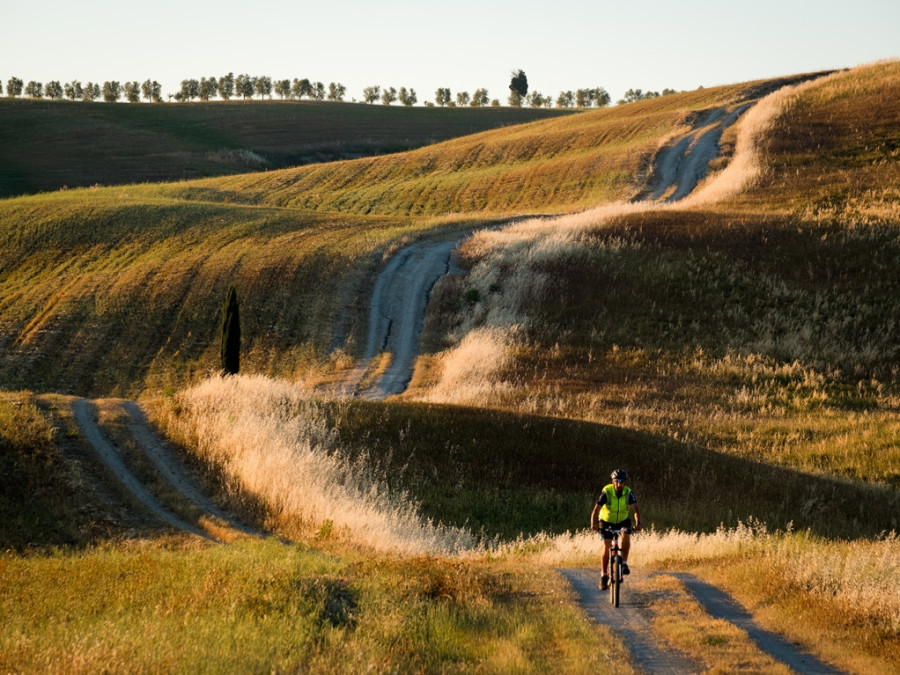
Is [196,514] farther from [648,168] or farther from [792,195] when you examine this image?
[648,168]

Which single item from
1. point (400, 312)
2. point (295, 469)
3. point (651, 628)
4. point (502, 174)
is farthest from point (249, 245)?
point (651, 628)

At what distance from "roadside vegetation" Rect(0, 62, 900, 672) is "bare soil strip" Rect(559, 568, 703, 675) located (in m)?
0.33

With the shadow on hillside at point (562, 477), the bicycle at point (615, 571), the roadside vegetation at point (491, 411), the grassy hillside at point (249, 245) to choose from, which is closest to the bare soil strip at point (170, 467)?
the roadside vegetation at point (491, 411)

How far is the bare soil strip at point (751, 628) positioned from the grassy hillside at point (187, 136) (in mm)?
89002

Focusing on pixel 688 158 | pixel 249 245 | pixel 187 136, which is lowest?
pixel 249 245

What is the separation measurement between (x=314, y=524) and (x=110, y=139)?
353ft

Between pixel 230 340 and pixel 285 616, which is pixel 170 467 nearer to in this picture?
pixel 230 340

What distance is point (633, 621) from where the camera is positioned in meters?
12.0

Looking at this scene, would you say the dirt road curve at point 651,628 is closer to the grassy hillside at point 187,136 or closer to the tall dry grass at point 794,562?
the tall dry grass at point 794,562

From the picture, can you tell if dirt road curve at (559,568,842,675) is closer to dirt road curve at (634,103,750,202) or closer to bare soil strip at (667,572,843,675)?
bare soil strip at (667,572,843,675)

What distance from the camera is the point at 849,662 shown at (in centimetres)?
1029

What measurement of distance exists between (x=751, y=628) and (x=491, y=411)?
686 inches

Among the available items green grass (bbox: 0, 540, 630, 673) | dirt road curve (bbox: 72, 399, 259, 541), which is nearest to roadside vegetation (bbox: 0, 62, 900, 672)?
green grass (bbox: 0, 540, 630, 673)

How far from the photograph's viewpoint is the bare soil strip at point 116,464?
68.6 feet
